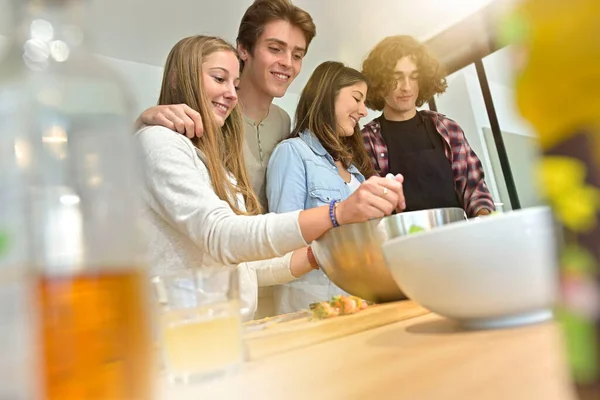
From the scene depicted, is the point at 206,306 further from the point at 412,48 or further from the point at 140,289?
the point at 412,48

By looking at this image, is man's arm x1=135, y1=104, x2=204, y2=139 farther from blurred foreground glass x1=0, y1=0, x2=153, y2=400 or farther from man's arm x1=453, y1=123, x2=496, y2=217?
man's arm x1=453, y1=123, x2=496, y2=217

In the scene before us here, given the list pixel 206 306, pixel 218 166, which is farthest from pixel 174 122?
pixel 206 306

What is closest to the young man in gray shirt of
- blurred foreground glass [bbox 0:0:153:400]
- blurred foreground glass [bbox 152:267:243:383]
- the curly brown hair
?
A: the curly brown hair

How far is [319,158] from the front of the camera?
5.35 ft

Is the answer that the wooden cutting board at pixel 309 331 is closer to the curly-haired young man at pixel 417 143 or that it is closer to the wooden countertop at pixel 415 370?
the wooden countertop at pixel 415 370

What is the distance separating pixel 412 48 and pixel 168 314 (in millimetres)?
2274

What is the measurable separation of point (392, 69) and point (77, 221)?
2251 millimetres

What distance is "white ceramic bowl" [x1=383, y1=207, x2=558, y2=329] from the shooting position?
375 millimetres

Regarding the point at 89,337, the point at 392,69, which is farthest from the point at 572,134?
the point at 392,69

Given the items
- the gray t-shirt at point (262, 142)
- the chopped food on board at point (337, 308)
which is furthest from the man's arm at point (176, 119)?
the chopped food on board at point (337, 308)

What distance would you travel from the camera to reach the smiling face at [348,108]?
1.83 meters

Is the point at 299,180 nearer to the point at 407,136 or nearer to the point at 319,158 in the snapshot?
the point at 319,158

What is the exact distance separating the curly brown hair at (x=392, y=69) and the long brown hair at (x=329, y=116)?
0.42 metres

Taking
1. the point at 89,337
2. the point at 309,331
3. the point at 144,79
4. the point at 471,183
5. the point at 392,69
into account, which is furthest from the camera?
the point at 144,79
